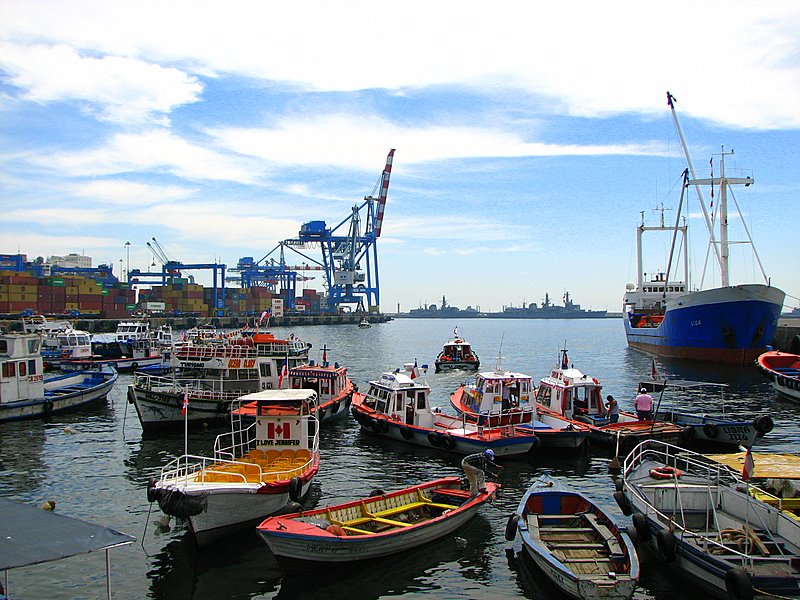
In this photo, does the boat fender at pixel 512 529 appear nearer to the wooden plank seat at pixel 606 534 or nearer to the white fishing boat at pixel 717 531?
the wooden plank seat at pixel 606 534

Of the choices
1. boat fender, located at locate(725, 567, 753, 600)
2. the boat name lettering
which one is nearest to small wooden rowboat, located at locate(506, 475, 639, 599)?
boat fender, located at locate(725, 567, 753, 600)

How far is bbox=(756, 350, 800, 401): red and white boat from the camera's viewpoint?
126 ft

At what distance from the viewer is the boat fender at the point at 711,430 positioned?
971 inches

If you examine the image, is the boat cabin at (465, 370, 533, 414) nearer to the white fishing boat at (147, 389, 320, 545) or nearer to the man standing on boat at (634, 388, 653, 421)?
the man standing on boat at (634, 388, 653, 421)

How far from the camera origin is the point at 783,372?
1646 inches

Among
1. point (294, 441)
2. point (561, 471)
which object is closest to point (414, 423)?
point (561, 471)

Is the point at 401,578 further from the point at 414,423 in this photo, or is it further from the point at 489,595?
the point at 414,423

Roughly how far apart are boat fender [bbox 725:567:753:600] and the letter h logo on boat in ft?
41.2

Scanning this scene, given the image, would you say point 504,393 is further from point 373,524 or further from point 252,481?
point 252,481

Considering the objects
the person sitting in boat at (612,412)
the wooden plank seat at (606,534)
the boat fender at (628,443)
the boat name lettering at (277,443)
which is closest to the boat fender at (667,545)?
the wooden plank seat at (606,534)

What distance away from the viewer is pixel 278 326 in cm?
18212

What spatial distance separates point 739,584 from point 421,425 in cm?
1649

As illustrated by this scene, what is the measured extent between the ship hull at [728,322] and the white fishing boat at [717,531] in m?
45.3

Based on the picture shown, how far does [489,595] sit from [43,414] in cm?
2823
